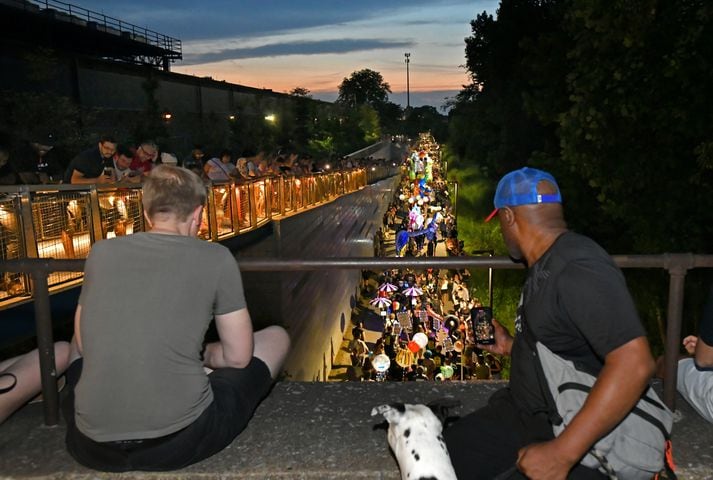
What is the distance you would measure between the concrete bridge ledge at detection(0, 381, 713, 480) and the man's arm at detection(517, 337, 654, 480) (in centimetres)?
97

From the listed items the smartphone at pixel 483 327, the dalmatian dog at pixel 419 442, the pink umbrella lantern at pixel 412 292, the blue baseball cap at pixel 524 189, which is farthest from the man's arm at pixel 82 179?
the pink umbrella lantern at pixel 412 292

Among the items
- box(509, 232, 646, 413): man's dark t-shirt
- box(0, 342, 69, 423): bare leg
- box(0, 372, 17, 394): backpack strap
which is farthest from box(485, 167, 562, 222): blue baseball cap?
box(0, 372, 17, 394): backpack strap

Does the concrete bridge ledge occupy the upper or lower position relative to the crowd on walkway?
upper

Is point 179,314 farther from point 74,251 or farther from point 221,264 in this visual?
point 74,251

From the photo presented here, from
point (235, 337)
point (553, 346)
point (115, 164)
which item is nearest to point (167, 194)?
point (235, 337)

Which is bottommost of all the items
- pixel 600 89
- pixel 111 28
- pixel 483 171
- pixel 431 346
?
pixel 431 346

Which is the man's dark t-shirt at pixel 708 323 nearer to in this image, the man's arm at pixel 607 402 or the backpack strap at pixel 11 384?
the man's arm at pixel 607 402

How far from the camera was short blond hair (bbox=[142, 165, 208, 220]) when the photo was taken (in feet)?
8.39

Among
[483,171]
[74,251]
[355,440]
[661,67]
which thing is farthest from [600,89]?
[483,171]

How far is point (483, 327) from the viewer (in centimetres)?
292

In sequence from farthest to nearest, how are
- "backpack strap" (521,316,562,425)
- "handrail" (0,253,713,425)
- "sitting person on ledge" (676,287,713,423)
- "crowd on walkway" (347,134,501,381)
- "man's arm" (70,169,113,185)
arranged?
"crowd on walkway" (347,134,501,381) → "man's arm" (70,169,113,185) → "handrail" (0,253,713,425) → "sitting person on ledge" (676,287,713,423) → "backpack strap" (521,316,562,425)

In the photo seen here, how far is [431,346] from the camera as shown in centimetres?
2084

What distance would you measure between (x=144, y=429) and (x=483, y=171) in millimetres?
44594

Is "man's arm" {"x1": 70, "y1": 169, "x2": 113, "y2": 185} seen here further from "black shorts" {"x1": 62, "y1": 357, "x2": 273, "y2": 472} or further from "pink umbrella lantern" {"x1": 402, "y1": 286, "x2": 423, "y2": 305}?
"pink umbrella lantern" {"x1": 402, "y1": 286, "x2": 423, "y2": 305}
